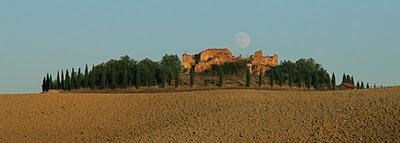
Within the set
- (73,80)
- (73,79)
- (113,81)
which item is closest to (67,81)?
(73,80)

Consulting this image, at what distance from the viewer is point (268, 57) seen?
401ft

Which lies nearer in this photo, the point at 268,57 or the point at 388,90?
the point at 388,90

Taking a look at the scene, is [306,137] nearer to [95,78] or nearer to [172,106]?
[172,106]

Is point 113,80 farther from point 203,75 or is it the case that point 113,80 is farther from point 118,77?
point 203,75

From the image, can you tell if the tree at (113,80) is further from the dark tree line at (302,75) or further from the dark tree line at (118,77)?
the dark tree line at (302,75)

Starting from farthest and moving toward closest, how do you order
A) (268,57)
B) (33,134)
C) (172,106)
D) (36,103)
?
(268,57)
(36,103)
(172,106)
(33,134)

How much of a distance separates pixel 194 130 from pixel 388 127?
715 centimetres

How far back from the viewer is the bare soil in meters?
24.3

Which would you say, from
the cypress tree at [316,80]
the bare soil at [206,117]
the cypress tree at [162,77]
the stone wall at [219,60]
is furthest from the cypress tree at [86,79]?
the bare soil at [206,117]

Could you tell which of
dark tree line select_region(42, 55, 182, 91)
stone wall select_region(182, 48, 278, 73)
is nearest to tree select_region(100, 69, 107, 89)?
dark tree line select_region(42, 55, 182, 91)

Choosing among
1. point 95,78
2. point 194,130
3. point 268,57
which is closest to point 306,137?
point 194,130

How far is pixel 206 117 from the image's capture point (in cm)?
2806

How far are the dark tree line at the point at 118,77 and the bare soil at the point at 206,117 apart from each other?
145 ft

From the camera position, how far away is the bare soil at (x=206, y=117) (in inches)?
957
